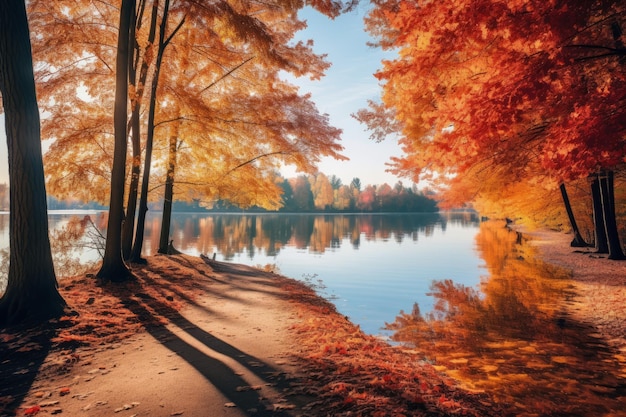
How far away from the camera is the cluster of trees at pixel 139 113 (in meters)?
6.44

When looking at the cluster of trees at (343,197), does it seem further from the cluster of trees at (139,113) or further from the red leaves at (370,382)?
the red leaves at (370,382)

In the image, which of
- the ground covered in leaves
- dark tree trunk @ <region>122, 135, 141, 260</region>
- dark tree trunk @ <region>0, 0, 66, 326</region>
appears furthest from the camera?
dark tree trunk @ <region>122, 135, 141, 260</region>

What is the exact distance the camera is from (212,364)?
504 cm

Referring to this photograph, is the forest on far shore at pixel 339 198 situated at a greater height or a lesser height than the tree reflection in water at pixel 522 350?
greater

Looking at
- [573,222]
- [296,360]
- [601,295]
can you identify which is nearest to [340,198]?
[573,222]

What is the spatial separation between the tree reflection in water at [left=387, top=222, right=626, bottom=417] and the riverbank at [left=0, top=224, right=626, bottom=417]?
49 cm

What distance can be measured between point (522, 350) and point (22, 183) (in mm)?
9653

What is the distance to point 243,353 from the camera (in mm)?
5500

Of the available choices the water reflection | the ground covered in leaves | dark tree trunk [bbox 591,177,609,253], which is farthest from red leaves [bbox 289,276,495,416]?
the water reflection

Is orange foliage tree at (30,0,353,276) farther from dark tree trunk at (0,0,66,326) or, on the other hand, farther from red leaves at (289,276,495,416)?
red leaves at (289,276,495,416)

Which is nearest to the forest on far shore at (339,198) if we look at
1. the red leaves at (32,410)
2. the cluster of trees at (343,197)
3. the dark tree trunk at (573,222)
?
the cluster of trees at (343,197)

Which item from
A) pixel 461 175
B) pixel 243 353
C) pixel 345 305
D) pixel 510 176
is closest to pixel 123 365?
pixel 243 353

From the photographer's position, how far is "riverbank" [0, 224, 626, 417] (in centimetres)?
390

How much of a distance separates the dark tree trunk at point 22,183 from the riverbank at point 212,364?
0.64 metres
